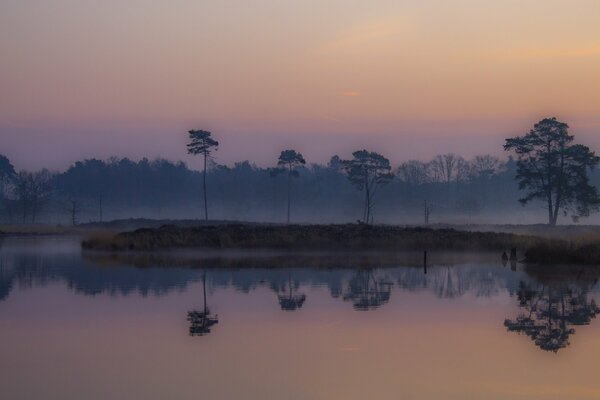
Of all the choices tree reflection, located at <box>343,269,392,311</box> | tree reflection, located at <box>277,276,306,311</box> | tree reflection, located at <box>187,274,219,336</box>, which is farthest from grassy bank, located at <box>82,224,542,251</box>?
tree reflection, located at <box>187,274,219,336</box>

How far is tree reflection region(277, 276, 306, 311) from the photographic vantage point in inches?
1299

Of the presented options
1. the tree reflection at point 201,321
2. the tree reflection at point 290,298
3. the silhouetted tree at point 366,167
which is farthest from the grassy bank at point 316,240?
the silhouetted tree at point 366,167

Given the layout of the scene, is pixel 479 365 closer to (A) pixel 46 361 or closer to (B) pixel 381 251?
(A) pixel 46 361

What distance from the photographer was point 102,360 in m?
22.0

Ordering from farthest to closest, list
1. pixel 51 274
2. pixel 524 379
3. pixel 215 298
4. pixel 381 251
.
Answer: pixel 381 251
pixel 51 274
pixel 215 298
pixel 524 379

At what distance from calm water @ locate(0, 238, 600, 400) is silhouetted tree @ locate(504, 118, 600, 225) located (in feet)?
179

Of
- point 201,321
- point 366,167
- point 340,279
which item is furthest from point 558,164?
point 201,321

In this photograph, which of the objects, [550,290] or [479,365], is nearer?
[479,365]

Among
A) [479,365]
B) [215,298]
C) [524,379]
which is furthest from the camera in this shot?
[215,298]

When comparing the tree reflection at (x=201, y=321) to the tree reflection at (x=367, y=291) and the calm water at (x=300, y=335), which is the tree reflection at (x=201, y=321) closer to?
the calm water at (x=300, y=335)

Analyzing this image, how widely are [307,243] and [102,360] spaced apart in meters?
50.4

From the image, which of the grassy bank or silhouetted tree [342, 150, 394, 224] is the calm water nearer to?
the grassy bank

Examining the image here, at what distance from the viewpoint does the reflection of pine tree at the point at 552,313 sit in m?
25.3

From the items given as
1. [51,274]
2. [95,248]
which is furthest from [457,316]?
[95,248]
